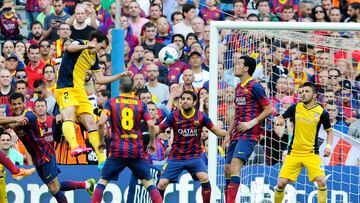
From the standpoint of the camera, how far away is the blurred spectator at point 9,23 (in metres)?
24.5

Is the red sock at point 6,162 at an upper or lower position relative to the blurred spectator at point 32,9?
lower

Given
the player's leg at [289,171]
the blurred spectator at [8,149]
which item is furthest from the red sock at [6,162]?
the player's leg at [289,171]

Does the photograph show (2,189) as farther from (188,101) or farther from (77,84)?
(188,101)

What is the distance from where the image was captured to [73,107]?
19281 millimetres

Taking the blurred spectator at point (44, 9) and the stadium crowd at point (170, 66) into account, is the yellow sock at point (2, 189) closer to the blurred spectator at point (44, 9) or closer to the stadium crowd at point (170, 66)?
the stadium crowd at point (170, 66)

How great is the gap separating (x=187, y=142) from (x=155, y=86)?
3986 mm

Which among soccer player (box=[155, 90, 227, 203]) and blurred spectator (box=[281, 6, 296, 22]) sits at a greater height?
blurred spectator (box=[281, 6, 296, 22])

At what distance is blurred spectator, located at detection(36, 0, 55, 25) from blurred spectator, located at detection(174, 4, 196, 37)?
238 centimetres

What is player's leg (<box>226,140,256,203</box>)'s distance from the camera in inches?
746

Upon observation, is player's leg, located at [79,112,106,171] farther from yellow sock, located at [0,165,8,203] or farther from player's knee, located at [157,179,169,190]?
yellow sock, located at [0,165,8,203]

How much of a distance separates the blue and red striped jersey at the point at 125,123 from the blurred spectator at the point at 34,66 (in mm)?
4923

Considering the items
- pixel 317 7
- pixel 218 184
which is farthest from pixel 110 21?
pixel 218 184

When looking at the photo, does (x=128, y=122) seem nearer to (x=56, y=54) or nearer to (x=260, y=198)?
(x=260, y=198)

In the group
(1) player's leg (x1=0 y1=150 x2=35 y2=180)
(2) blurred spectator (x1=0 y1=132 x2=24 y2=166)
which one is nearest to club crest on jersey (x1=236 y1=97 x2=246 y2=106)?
(1) player's leg (x1=0 y1=150 x2=35 y2=180)
